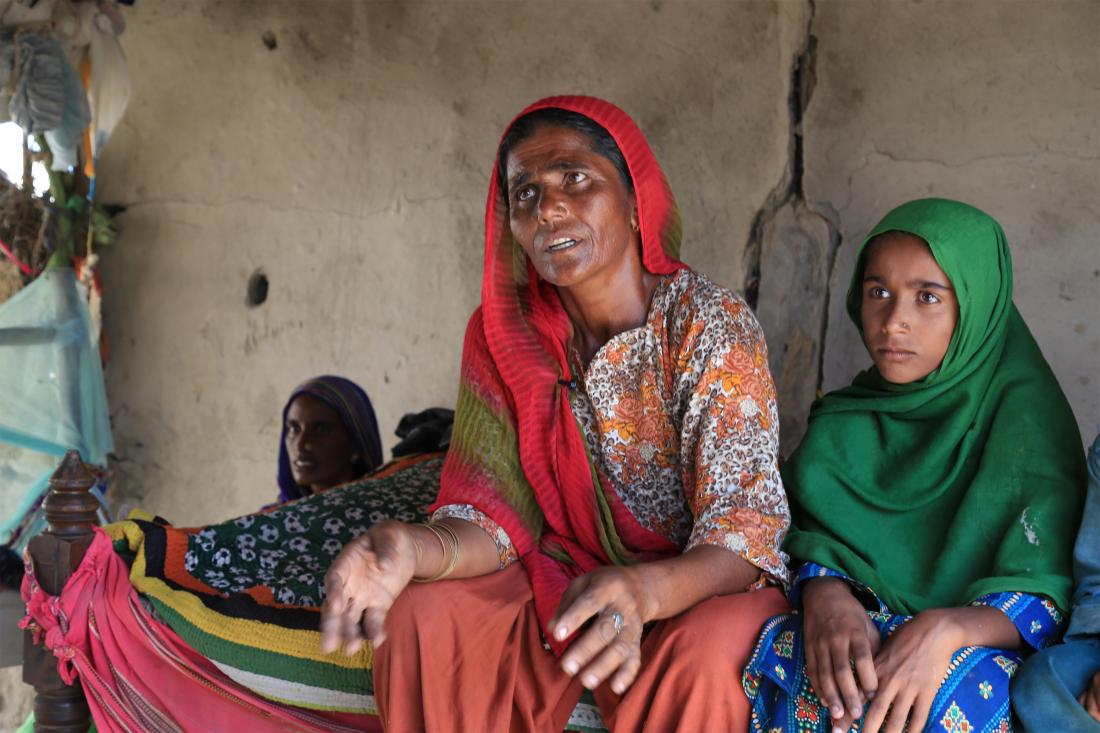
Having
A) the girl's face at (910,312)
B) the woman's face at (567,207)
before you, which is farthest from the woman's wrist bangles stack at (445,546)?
the girl's face at (910,312)

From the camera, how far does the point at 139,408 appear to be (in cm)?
417

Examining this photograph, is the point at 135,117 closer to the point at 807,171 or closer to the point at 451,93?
the point at 451,93

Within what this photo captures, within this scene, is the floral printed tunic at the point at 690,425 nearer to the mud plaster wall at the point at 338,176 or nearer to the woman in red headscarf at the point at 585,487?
the woman in red headscarf at the point at 585,487

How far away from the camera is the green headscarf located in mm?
1982

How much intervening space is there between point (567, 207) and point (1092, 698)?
1210 millimetres

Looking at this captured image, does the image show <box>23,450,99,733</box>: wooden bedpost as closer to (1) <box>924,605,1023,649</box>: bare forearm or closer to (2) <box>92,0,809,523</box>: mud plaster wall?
(2) <box>92,0,809,523</box>: mud plaster wall

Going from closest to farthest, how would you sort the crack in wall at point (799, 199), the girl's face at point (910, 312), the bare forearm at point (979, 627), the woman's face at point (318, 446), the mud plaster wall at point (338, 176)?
the bare forearm at point (979, 627), the girl's face at point (910, 312), the crack in wall at point (799, 199), the mud plaster wall at point (338, 176), the woman's face at point (318, 446)

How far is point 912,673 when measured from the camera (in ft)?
5.59

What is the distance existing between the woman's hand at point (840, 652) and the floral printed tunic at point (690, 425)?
138 millimetres

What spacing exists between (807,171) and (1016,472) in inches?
43.1

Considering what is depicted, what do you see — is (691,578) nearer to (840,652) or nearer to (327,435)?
(840,652)

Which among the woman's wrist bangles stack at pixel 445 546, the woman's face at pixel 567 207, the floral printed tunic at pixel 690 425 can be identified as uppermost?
the woman's face at pixel 567 207

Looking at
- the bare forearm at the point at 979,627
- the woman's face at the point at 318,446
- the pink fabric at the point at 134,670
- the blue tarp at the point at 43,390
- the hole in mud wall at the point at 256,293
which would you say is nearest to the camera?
the bare forearm at the point at 979,627

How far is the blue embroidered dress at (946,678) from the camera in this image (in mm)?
1707
